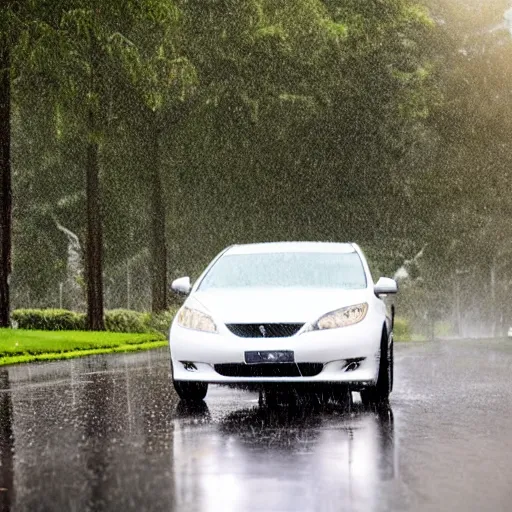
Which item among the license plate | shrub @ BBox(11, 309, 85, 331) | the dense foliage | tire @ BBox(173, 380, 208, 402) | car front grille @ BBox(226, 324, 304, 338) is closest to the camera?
the license plate

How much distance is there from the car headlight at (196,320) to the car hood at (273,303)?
74 mm

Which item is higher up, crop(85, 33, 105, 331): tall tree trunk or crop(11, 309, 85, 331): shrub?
crop(85, 33, 105, 331): tall tree trunk

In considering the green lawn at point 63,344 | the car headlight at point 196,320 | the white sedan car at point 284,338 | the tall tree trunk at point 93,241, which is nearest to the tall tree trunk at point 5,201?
the green lawn at point 63,344

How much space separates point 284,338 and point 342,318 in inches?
26.9

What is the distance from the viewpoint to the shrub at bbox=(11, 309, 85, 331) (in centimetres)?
3503

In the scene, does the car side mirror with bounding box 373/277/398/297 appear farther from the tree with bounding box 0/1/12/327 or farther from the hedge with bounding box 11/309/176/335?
the hedge with bounding box 11/309/176/335

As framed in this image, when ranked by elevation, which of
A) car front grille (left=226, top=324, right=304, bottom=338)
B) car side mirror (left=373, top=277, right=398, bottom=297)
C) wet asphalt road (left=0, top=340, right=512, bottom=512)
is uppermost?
car side mirror (left=373, top=277, right=398, bottom=297)

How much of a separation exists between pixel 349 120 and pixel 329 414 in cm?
2978

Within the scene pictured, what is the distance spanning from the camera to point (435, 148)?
1682 inches

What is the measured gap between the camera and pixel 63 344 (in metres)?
25.2

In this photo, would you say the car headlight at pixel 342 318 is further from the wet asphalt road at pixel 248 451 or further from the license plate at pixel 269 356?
the wet asphalt road at pixel 248 451

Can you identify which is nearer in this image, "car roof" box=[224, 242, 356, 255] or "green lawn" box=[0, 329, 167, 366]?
"car roof" box=[224, 242, 356, 255]

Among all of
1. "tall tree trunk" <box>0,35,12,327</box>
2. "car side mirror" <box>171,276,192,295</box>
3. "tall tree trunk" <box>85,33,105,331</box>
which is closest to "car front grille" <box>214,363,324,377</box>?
"car side mirror" <box>171,276,192,295</box>

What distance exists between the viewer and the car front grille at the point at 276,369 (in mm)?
12078
